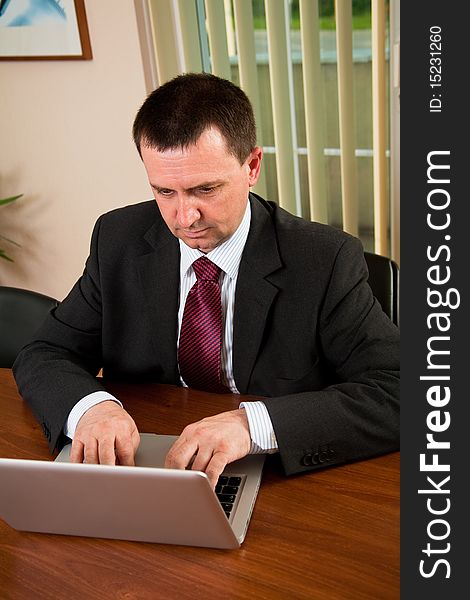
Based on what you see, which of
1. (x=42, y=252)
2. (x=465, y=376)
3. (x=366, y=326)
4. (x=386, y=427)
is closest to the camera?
(x=465, y=376)

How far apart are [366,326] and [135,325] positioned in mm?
553

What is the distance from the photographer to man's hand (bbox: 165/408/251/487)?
52.2 inches

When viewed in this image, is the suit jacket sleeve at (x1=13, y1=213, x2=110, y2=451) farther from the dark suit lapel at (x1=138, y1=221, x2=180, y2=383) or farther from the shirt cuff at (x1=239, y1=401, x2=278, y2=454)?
the shirt cuff at (x1=239, y1=401, x2=278, y2=454)

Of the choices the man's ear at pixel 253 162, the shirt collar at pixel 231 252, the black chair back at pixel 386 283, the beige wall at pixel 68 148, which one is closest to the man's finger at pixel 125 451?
the shirt collar at pixel 231 252

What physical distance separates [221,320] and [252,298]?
10 cm

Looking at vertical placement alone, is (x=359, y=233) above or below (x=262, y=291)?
below

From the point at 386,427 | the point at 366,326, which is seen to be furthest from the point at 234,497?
the point at 366,326

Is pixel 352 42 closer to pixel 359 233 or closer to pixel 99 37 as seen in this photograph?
pixel 359 233

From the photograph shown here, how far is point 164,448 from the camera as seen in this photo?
4.79ft

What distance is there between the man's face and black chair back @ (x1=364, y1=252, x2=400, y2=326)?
43 centimetres

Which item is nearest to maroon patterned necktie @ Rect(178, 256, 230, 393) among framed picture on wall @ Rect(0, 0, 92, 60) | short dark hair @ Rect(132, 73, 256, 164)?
short dark hair @ Rect(132, 73, 256, 164)

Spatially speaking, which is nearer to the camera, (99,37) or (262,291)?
(262,291)

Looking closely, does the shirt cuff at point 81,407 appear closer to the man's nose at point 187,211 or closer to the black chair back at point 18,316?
the man's nose at point 187,211

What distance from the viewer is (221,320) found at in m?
Answer: 1.74
